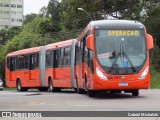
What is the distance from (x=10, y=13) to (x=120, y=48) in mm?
134475

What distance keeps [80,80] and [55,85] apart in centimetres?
610

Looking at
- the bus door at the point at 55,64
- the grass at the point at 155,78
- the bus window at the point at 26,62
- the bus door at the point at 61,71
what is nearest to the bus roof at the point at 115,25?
the bus door at the point at 61,71

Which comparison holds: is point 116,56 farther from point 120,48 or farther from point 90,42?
point 90,42

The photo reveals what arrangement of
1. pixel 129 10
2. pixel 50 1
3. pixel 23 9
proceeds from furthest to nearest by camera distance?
pixel 23 9 < pixel 50 1 < pixel 129 10

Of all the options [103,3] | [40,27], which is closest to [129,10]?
[103,3]

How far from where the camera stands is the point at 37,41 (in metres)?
74.7

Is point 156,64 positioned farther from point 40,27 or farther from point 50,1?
point 50,1

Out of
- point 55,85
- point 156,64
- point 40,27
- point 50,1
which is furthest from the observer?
point 50,1

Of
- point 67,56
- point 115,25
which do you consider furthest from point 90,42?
point 67,56

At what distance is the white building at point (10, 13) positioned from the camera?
489 ft

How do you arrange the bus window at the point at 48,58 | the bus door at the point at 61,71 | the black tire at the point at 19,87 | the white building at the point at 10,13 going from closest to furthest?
the bus door at the point at 61,71 < the bus window at the point at 48,58 < the black tire at the point at 19,87 < the white building at the point at 10,13

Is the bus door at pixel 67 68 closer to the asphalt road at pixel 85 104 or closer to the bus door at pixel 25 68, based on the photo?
the bus door at pixel 25 68

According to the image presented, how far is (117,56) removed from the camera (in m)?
20.0

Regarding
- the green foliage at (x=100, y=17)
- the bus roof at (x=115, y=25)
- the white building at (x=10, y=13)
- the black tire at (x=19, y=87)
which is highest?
the white building at (x=10, y=13)
